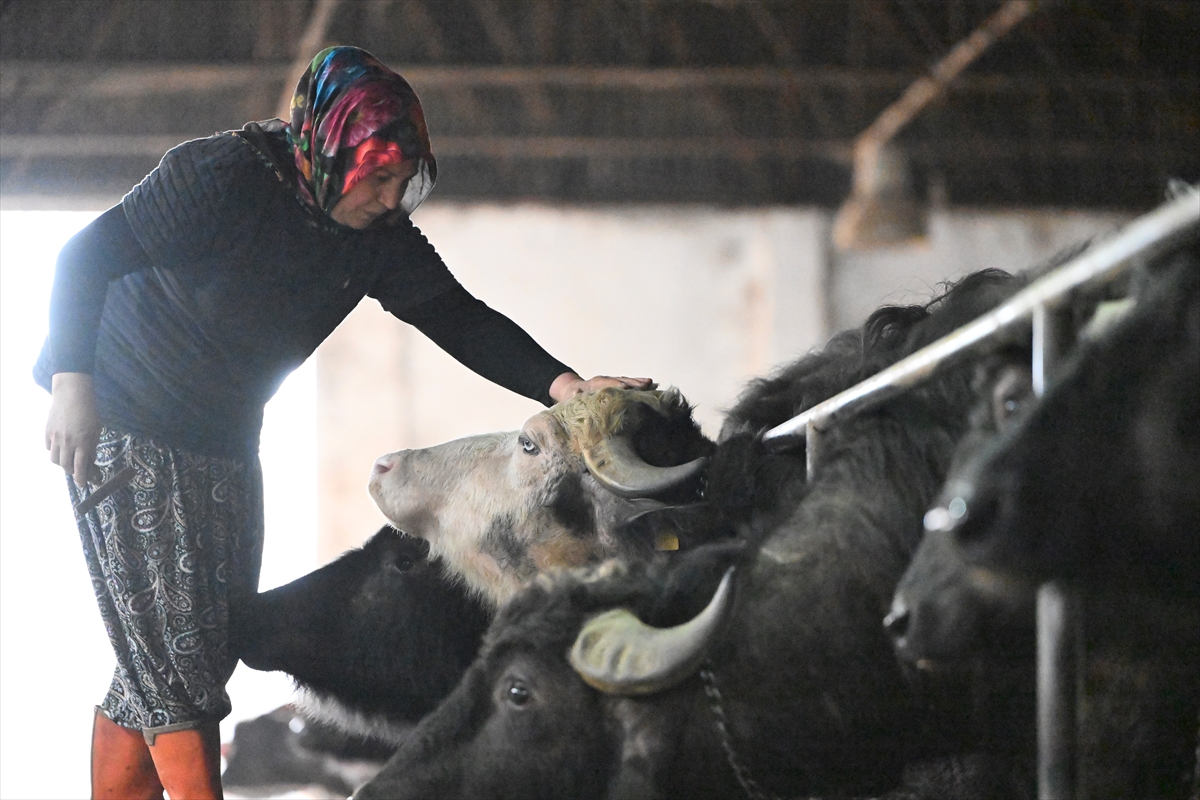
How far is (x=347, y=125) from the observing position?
2457 millimetres

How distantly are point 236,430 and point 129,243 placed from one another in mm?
472

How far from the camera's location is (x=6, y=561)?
9.80 meters

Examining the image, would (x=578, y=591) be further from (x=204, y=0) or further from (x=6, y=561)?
(x=6, y=561)

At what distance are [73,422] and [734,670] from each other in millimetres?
1386

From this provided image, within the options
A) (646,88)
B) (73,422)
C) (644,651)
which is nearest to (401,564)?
(73,422)

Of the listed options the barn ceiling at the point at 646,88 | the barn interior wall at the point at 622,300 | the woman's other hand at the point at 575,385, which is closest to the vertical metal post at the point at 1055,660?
the woman's other hand at the point at 575,385

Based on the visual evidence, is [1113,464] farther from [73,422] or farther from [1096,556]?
[73,422]

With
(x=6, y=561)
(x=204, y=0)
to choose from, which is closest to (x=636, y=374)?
(x=204, y=0)

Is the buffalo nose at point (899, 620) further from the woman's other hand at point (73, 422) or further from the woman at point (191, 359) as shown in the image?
the woman's other hand at point (73, 422)

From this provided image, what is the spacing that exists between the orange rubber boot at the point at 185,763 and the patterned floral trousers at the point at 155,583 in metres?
0.02

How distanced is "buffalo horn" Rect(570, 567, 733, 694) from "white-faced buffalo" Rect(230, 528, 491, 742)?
53.7 inches

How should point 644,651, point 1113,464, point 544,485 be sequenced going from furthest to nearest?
1. point 544,485
2. point 644,651
3. point 1113,464

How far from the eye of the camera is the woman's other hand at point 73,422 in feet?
7.61

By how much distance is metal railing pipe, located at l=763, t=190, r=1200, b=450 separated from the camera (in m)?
1.26
